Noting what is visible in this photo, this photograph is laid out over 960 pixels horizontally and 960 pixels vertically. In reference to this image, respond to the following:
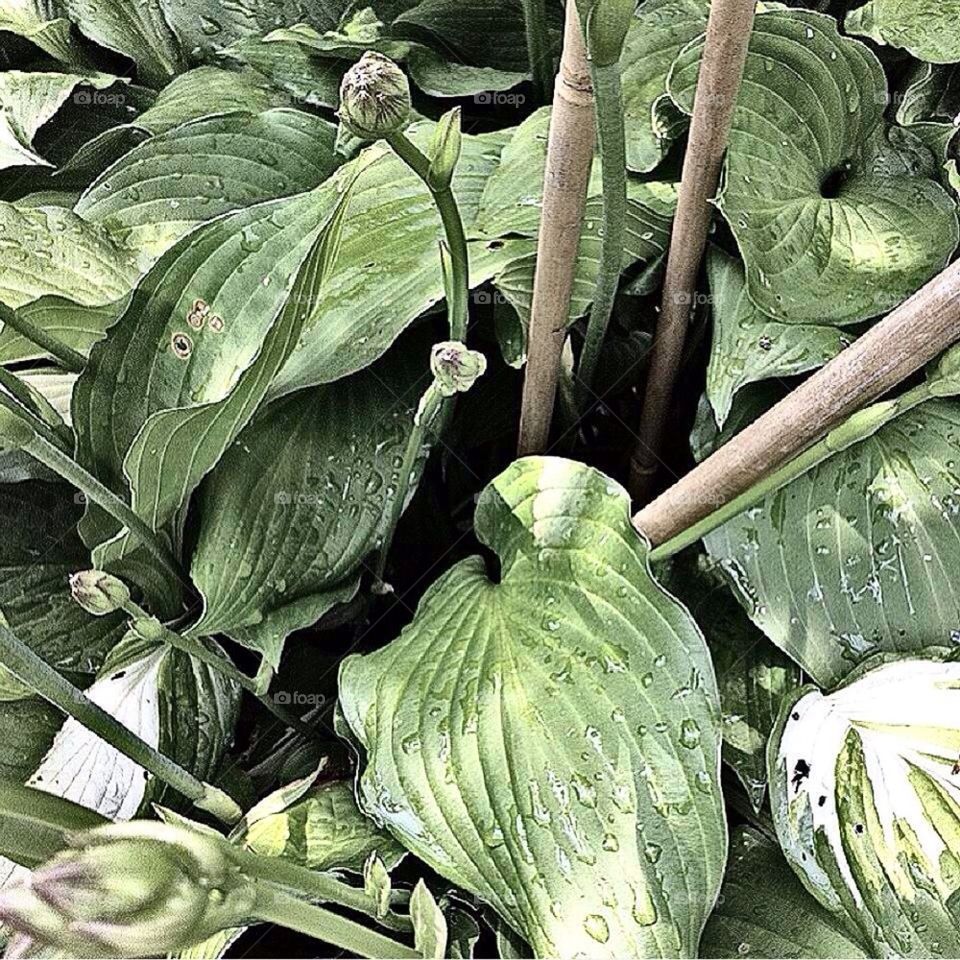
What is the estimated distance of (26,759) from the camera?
57cm

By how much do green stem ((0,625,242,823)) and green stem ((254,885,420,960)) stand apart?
117mm

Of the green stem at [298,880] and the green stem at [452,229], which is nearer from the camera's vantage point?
the green stem at [298,880]

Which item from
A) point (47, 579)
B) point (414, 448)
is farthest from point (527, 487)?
point (47, 579)

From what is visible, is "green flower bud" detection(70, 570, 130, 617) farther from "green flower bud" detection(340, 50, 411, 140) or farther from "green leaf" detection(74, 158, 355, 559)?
"green flower bud" detection(340, 50, 411, 140)

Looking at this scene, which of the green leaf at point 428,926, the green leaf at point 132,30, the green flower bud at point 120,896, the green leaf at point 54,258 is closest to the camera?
the green flower bud at point 120,896

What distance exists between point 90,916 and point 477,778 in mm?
242

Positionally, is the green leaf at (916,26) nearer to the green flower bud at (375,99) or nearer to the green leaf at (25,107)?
the green flower bud at (375,99)

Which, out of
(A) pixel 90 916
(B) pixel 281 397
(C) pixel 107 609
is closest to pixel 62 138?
(B) pixel 281 397

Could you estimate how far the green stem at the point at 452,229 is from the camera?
0.39 metres

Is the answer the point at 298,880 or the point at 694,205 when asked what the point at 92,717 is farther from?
the point at 694,205

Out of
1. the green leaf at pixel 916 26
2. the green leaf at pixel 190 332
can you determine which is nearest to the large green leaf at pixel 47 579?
the green leaf at pixel 190 332

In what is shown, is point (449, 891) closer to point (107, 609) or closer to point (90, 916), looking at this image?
point (107, 609)

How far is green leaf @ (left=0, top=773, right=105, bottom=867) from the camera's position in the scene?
0.27 meters

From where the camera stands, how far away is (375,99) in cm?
37
